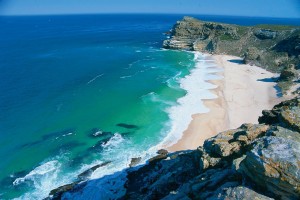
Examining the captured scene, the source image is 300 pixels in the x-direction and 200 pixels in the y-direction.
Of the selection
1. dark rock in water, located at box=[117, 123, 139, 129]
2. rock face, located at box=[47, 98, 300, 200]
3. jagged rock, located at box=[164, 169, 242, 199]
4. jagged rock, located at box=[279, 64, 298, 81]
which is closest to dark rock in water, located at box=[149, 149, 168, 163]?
rock face, located at box=[47, 98, 300, 200]

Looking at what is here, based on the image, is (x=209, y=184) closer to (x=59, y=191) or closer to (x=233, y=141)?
(x=233, y=141)

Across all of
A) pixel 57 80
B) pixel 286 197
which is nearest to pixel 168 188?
pixel 286 197

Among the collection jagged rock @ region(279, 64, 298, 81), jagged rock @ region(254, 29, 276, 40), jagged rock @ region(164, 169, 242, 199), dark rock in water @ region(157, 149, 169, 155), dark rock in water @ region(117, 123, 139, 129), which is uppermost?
jagged rock @ region(254, 29, 276, 40)

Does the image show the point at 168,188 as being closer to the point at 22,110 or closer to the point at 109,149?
the point at 109,149

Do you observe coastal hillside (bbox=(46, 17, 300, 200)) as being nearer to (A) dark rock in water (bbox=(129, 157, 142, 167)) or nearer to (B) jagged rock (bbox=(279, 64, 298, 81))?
(A) dark rock in water (bbox=(129, 157, 142, 167))

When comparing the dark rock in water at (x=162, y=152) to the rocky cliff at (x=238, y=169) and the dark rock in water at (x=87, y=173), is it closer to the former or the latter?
the rocky cliff at (x=238, y=169)
